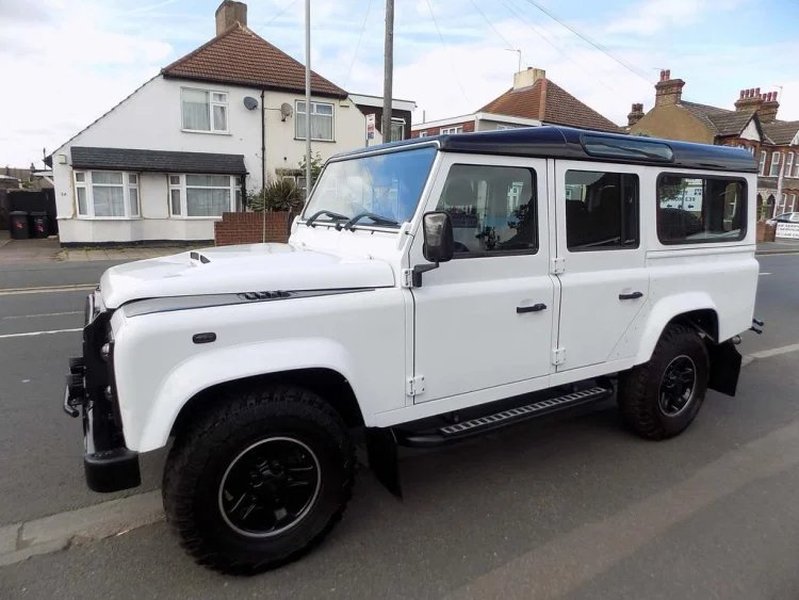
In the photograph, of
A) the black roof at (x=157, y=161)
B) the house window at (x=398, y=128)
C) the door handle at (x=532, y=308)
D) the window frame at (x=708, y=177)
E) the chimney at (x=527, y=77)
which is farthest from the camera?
the chimney at (x=527, y=77)

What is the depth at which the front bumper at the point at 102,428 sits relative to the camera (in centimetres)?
229

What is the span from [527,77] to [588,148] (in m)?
31.8

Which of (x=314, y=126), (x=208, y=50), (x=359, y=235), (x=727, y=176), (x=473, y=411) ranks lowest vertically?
(x=473, y=411)

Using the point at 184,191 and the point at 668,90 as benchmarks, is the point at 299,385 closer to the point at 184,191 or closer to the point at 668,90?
the point at 184,191

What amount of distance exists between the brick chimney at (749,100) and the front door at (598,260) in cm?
4102

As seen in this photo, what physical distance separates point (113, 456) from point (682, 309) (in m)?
3.54

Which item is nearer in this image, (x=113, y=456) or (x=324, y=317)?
(x=113, y=456)

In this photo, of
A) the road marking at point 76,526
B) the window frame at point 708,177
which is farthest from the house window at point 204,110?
the window frame at point 708,177

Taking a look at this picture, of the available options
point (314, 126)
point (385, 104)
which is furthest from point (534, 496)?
point (314, 126)

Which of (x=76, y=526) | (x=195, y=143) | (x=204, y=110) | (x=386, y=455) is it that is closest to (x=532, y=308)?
(x=386, y=455)

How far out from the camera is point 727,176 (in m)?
4.14

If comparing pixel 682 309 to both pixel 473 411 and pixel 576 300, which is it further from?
pixel 473 411

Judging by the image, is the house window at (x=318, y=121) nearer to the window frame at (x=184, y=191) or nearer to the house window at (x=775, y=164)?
the window frame at (x=184, y=191)

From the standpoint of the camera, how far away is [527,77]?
3216 centimetres
